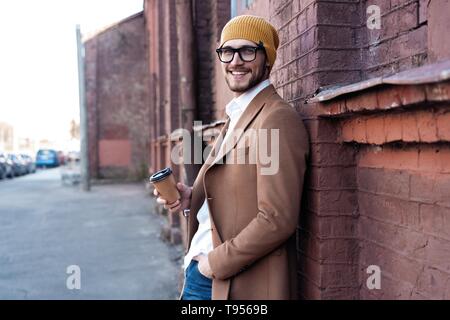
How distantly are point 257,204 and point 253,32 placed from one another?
0.72 meters

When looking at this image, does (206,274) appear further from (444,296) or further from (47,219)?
(47,219)

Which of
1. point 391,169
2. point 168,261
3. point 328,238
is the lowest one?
point 168,261

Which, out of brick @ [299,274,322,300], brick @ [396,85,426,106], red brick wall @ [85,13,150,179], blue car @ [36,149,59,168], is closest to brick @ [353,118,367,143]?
brick @ [396,85,426,106]

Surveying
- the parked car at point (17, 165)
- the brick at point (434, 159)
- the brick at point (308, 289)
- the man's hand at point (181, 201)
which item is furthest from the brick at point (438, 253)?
the parked car at point (17, 165)

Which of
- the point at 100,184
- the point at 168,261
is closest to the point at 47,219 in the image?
the point at 168,261

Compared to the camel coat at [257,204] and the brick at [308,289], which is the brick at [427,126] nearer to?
the camel coat at [257,204]

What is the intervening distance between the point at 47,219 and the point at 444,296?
9.35 m

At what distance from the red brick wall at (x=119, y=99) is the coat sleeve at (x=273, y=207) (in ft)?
56.9

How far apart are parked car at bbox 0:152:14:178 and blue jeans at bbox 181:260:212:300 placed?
23.5m

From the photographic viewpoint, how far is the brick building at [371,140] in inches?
53.9

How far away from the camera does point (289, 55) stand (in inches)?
86.3

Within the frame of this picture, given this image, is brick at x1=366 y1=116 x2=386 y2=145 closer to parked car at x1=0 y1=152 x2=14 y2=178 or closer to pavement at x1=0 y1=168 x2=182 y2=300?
pavement at x1=0 y1=168 x2=182 y2=300

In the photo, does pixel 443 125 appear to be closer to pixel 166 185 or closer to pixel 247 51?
pixel 247 51

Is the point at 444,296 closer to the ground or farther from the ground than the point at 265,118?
closer to the ground
